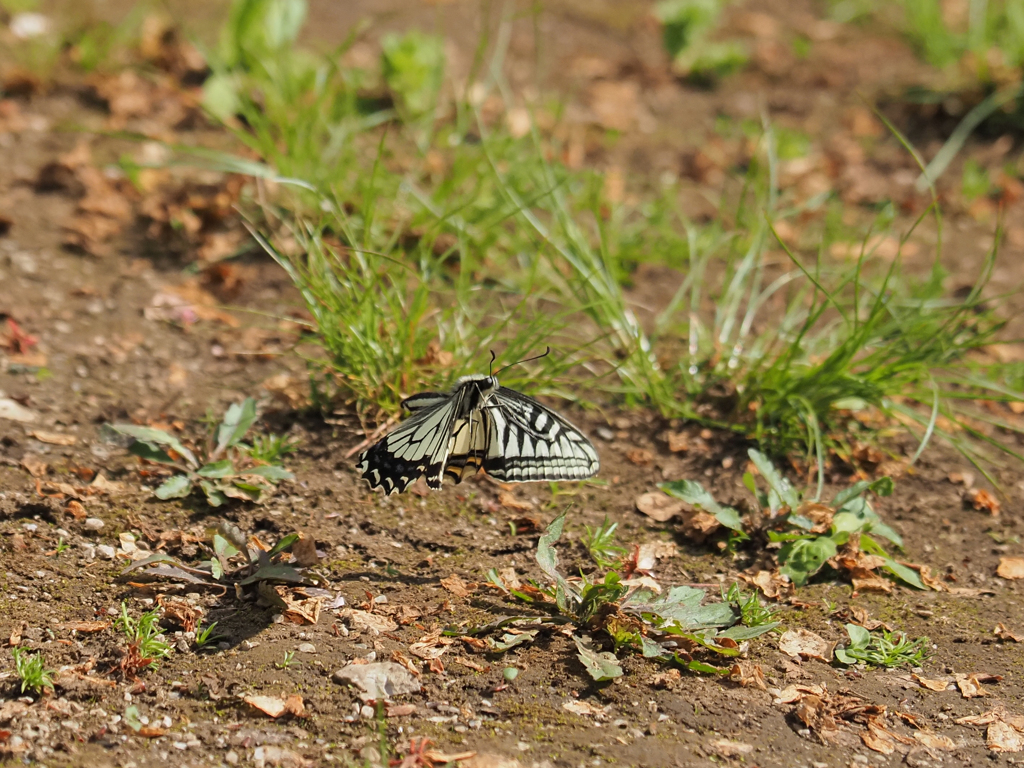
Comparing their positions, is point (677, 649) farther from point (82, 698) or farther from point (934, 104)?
point (934, 104)

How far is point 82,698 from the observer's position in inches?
79.8

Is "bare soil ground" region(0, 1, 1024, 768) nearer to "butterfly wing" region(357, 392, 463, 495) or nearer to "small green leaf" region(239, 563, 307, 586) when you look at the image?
"small green leaf" region(239, 563, 307, 586)

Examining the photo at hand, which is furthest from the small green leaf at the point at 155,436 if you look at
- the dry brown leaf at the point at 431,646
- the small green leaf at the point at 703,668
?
the small green leaf at the point at 703,668

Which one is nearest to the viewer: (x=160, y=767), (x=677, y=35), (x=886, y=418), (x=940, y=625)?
(x=160, y=767)

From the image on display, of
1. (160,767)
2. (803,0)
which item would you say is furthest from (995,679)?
(803,0)

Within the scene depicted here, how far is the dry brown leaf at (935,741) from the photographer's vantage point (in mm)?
2098

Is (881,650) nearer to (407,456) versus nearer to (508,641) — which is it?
(508,641)

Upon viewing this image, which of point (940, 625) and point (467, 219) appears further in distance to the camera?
point (467, 219)

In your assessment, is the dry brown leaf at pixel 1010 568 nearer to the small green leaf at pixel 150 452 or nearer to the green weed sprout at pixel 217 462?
the green weed sprout at pixel 217 462

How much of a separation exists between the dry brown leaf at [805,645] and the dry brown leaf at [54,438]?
2160 mm

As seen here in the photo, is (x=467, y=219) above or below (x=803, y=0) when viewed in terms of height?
below

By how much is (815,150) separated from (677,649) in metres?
3.65

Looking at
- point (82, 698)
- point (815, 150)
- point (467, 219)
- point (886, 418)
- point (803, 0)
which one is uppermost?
point (803, 0)

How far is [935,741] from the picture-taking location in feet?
6.93
